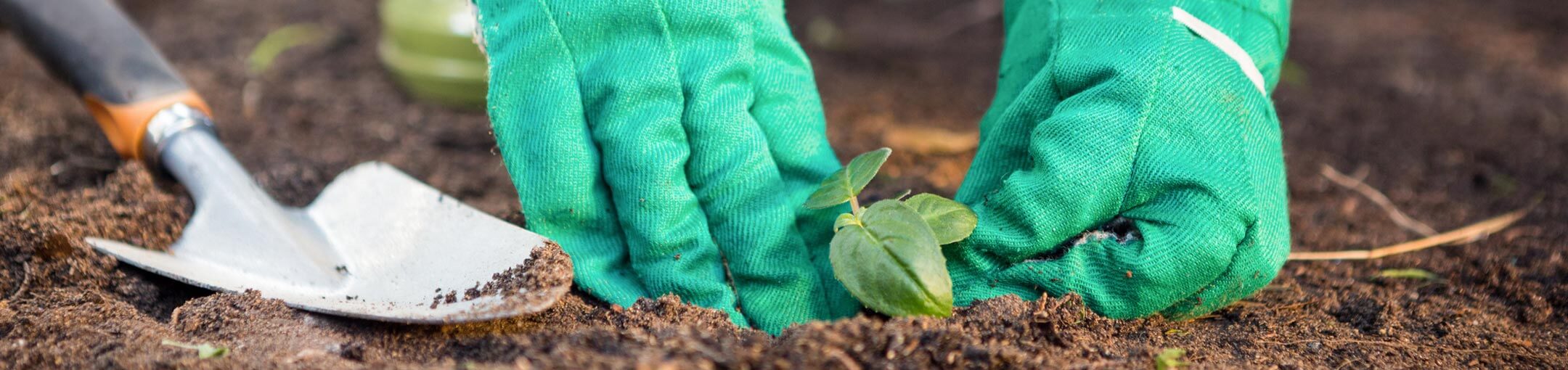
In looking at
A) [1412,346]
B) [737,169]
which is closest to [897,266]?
[737,169]

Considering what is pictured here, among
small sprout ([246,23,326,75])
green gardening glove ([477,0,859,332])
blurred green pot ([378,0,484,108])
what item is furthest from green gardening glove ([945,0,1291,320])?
small sprout ([246,23,326,75])

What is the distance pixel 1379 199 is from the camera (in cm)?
209

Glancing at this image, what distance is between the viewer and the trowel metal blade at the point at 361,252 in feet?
3.97

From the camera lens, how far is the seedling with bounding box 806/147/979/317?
1099 millimetres

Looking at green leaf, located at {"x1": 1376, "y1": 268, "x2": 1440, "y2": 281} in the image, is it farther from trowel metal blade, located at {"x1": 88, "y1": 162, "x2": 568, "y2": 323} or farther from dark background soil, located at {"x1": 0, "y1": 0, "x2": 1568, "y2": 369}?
trowel metal blade, located at {"x1": 88, "y1": 162, "x2": 568, "y2": 323}

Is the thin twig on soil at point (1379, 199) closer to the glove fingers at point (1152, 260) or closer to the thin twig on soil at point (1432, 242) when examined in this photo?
the thin twig on soil at point (1432, 242)

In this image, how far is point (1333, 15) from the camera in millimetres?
3693

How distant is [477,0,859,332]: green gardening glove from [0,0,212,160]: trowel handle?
79 centimetres

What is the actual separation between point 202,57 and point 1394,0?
4.05 metres

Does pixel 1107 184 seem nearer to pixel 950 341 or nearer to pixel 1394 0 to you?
pixel 950 341

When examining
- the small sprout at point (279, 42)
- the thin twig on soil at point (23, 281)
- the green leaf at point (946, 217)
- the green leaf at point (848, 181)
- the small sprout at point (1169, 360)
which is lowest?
the small sprout at point (279, 42)

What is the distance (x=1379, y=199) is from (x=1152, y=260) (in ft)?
3.98

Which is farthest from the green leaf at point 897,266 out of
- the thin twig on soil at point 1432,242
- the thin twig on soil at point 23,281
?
the thin twig on soil at point 23,281

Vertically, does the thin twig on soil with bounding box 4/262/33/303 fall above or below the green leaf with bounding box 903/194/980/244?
below
